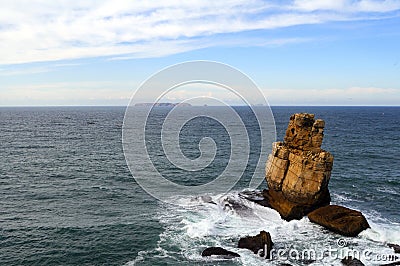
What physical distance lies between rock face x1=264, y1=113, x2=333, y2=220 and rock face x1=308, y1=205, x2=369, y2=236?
1.65 metres

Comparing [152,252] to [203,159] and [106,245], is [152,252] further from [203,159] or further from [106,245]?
[203,159]

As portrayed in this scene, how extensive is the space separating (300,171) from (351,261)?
11610 millimetres

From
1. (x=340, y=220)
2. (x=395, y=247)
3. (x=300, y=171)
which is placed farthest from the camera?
(x=300, y=171)

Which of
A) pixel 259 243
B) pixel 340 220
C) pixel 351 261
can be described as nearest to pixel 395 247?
pixel 340 220

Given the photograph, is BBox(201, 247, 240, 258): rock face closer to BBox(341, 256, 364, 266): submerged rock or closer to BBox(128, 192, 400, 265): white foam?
BBox(128, 192, 400, 265): white foam

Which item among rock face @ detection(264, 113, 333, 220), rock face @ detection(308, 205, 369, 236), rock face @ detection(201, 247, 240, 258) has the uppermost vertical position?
rock face @ detection(264, 113, 333, 220)

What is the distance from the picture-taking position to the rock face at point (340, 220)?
3288 cm

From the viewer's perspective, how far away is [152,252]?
3036 cm

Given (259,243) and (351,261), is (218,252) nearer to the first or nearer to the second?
(259,243)

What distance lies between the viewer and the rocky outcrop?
29.5 m

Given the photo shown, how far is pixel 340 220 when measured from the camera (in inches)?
1328

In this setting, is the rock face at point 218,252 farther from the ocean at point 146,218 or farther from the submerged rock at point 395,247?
the submerged rock at point 395,247

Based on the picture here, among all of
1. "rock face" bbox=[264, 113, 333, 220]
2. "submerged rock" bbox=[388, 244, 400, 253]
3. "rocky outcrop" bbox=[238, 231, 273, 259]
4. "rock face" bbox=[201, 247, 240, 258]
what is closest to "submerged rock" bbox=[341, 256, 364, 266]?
"submerged rock" bbox=[388, 244, 400, 253]

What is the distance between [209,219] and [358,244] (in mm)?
13916
